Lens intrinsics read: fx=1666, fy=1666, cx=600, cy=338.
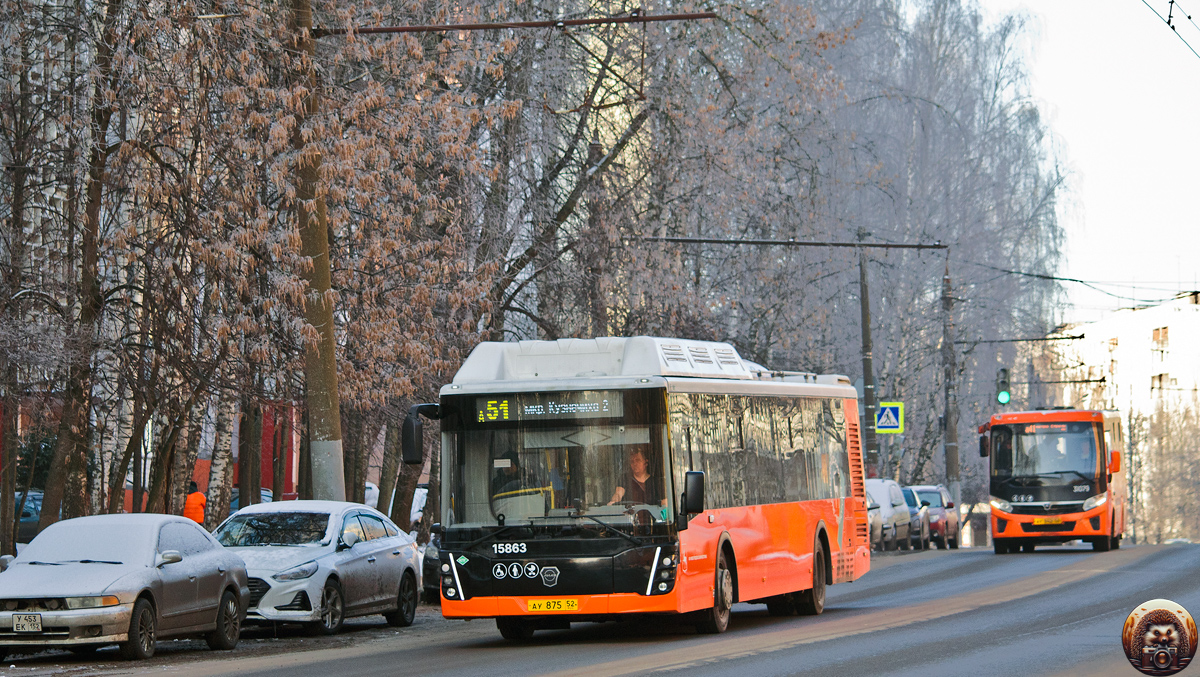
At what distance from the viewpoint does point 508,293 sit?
1184 inches

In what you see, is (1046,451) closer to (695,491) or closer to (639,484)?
(639,484)

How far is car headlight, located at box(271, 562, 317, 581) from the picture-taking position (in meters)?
18.1

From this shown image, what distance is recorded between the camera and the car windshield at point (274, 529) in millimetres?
18984

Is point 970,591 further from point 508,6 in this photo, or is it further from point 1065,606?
point 508,6

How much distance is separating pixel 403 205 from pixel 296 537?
260 inches

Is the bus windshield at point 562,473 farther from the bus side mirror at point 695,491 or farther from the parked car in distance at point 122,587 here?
the parked car in distance at point 122,587

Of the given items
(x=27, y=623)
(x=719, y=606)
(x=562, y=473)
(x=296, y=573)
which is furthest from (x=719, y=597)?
(x=27, y=623)

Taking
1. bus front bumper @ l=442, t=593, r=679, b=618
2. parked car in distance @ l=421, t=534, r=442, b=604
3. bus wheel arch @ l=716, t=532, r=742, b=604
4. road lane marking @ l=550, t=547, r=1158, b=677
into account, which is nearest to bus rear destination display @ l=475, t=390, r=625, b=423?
bus front bumper @ l=442, t=593, r=679, b=618

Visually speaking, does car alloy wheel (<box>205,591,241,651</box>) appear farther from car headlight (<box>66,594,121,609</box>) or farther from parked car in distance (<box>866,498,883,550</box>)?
parked car in distance (<box>866,498,883,550</box>)

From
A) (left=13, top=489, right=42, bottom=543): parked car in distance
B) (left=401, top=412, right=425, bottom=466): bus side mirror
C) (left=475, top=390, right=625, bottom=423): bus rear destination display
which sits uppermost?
(left=475, top=390, right=625, bottom=423): bus rear destination display

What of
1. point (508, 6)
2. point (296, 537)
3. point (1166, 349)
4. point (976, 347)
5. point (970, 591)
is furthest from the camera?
point (1166, 349)

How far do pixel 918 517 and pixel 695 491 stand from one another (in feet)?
94.3

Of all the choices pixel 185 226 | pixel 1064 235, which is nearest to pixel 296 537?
pixel 185 226

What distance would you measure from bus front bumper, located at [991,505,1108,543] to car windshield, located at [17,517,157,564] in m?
24.3
